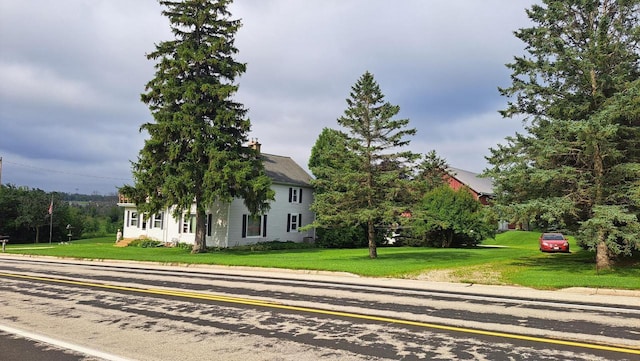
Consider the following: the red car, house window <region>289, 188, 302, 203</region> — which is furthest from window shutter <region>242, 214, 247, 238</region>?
the red car

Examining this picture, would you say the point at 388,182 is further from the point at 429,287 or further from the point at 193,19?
the point at 193,19

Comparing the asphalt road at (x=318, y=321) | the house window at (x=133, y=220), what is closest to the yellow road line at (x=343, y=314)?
the asphalt road at (x=318, y=321)

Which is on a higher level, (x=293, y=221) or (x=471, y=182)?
(x=471, y=182)

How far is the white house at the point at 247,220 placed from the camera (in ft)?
114

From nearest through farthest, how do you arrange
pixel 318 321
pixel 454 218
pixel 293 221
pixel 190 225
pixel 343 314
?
pixel 318 321
pixel 343 314
pixel 454 218
pixel 190 225
pixel 293 221

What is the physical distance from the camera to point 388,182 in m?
21.7

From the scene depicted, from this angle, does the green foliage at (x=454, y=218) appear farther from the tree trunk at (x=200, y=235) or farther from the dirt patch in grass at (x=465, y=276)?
the dirt patch in grass at (x=465, y=276)

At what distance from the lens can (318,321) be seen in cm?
800

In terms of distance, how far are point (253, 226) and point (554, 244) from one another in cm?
2164

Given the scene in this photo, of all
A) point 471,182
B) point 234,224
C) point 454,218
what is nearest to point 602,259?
point 454,218

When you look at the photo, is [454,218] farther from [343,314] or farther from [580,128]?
[343,314]

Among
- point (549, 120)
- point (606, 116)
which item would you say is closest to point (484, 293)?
point (606, 116)

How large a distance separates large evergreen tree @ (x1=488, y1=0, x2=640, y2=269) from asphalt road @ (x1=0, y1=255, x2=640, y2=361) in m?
4.23

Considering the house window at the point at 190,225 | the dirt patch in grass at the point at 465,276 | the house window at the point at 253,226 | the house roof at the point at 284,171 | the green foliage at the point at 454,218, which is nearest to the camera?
the dirt patch in grass at the point at 465,276
